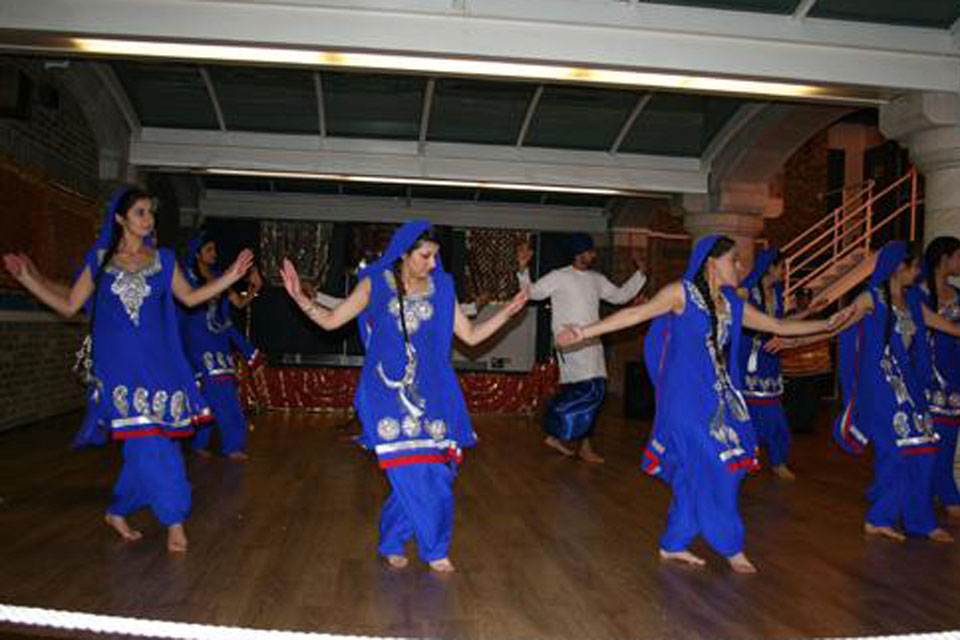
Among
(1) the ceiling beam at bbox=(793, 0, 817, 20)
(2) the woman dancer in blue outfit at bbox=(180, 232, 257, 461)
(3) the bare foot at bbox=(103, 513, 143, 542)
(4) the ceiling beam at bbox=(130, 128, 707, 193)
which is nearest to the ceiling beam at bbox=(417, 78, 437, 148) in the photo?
(4) the ceiling beam at bbox=(130, 128, 707, 193)

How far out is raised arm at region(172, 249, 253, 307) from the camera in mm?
4320

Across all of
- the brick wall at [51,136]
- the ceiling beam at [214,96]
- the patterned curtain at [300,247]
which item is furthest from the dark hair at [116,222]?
the patterned curtain at [300,247]

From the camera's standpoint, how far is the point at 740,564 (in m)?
4.29

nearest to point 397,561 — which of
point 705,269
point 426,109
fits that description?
point 705,269

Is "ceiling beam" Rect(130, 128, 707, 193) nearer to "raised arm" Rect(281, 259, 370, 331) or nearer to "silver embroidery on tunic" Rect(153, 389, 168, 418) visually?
"silver embroidery on tunic" Rect(153, 389, 168, 418)

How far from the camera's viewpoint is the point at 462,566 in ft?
14.0

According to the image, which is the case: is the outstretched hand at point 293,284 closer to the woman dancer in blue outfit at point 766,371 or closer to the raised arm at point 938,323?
the raised arm at point 938,323

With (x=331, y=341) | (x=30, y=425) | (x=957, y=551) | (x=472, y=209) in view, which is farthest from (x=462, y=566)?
(x=331, y=341)

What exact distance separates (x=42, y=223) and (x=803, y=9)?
20.3 ft

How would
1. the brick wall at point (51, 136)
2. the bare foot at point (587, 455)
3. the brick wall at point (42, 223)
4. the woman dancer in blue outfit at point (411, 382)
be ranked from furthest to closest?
the bare foot at point (587, 455), the brick wall at point (42, 223), the brick wall at point (51, 136), the woman dancer in blue outfit at point (411, 382)

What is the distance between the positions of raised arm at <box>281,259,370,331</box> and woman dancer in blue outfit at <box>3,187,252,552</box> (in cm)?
45

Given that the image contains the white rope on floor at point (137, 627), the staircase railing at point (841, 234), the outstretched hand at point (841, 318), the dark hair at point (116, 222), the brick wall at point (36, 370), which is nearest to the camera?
the white rope on floor at point (137, 627)

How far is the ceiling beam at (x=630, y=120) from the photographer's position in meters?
9.16

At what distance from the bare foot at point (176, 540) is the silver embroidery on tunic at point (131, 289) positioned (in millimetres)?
928
